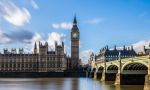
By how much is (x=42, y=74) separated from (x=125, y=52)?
129 feet

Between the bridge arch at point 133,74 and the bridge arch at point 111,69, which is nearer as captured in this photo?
the bridge arch at point 133,74

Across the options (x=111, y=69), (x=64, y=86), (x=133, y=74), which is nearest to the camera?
(x=64, y=86)

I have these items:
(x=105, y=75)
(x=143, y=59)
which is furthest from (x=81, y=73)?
(x=143, y=59)

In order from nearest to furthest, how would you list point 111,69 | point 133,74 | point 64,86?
1. point 64,86
2. point 133,74
3. point 111,69

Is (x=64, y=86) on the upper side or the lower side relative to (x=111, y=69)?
lower

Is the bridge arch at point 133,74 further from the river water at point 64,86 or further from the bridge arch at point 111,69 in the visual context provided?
the bridge arch at point 111,69

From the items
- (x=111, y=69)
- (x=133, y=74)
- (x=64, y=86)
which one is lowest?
(x=64, y=86)

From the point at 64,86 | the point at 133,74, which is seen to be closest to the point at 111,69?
the point at 133,74

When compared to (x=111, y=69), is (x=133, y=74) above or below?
below

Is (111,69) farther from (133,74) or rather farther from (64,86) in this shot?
(64,86)

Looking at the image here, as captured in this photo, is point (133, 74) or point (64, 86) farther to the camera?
point (133, 74)

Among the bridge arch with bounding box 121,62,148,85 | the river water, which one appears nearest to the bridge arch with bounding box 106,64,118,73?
the river water

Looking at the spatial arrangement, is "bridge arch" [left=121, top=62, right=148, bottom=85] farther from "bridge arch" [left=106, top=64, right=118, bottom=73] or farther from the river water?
"bridge arch" [left=106, top=64, right=118, bottom=73]

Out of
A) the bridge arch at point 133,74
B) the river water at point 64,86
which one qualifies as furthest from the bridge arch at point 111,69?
the bridge arch at point 133,74
